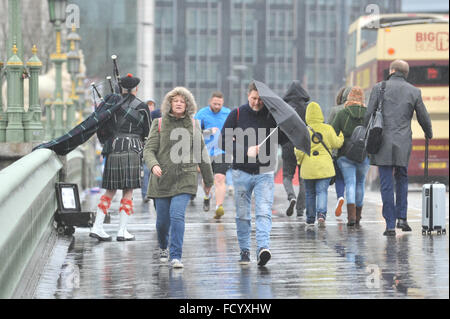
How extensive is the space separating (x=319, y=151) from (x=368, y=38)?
14.5 metres

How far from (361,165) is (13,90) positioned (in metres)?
4.73

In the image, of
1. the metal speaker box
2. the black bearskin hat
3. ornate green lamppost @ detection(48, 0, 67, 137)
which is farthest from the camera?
ornate green lamppost @ detection(48, 0, 67, 137)

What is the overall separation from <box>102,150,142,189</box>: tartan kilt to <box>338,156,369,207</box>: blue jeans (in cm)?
317

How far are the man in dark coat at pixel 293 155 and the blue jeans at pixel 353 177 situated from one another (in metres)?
0.79

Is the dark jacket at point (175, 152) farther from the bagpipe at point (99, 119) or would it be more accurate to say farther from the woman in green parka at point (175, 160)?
the bagpipe at point (99, 119)

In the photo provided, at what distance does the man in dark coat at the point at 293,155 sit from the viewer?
14.0m

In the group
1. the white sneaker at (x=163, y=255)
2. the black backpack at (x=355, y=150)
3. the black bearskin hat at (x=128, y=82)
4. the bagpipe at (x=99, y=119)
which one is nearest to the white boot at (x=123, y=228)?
the bagpipe at (x=99, y=119)

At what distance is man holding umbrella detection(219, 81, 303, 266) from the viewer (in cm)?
931

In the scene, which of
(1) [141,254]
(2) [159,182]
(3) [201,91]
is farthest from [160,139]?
(3) [201,91]

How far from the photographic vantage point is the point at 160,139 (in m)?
9.44

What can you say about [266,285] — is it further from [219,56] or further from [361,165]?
[219,56]

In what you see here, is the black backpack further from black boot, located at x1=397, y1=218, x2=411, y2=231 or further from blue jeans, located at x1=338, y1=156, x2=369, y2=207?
black boot, located at x1=397, y1=218, x2=411, y2=231
